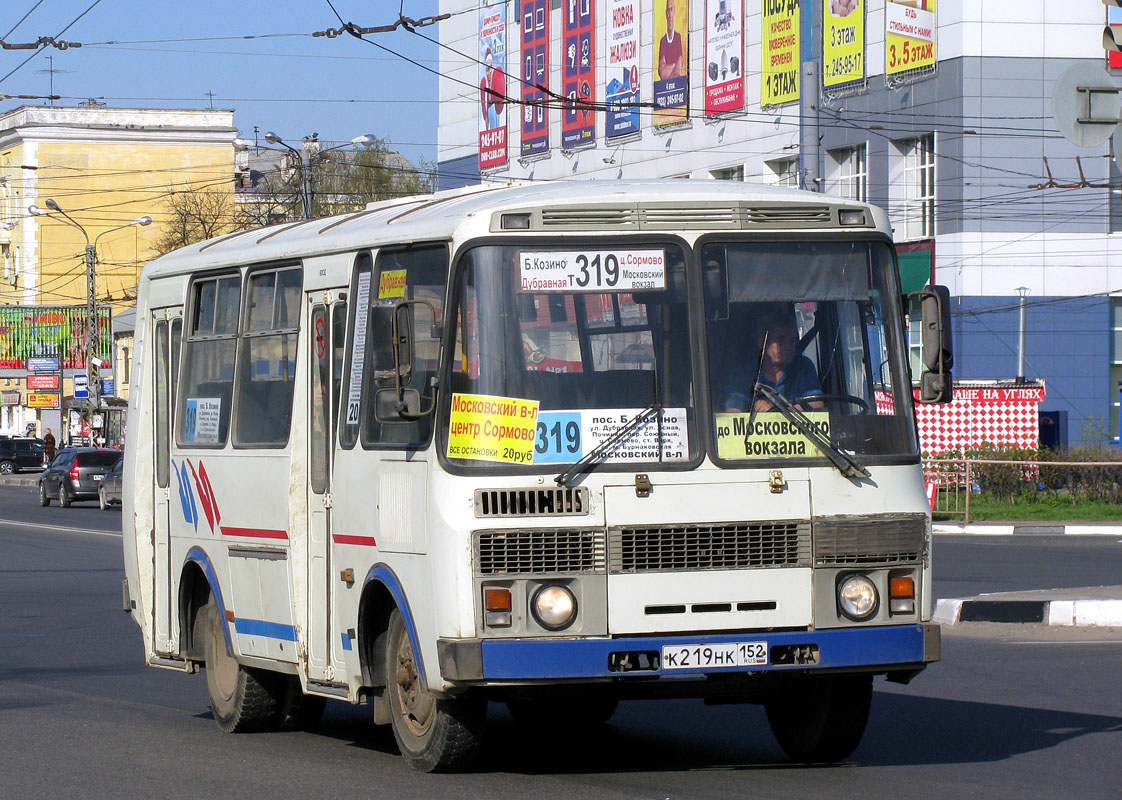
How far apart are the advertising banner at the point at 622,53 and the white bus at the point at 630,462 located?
167ft

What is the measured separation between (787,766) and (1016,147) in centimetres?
4109

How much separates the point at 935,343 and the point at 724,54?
159 ft

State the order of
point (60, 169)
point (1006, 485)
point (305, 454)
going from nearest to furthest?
1. point (305, 454)
2. point (1006, 485)
3. point (60, 169)

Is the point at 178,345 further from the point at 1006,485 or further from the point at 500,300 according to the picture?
the point at 1006,485

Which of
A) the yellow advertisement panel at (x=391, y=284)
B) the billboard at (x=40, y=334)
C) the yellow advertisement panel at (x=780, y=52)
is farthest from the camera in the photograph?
the billboard at (x=40, y=334)

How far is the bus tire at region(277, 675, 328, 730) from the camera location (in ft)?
32.0

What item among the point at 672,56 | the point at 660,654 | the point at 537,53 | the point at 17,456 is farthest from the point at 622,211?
the point at 17,456

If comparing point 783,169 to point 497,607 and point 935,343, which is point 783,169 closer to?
point 935,343

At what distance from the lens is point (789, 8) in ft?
168

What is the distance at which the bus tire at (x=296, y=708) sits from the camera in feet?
32.0

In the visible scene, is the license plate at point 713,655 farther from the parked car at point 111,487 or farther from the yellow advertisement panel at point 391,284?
the parked car at point 111,487

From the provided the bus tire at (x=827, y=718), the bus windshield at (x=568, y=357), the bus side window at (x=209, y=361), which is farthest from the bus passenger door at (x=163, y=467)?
the bus tire at (x=827, y=718)

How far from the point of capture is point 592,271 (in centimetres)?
759

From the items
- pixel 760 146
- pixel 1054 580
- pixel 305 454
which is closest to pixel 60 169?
pixel 760 146
